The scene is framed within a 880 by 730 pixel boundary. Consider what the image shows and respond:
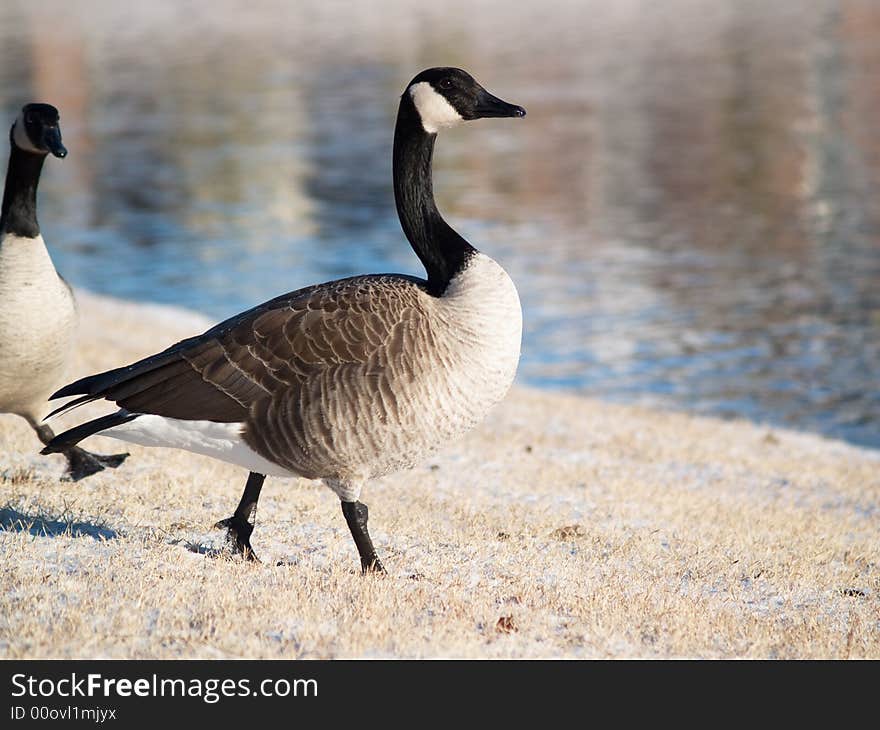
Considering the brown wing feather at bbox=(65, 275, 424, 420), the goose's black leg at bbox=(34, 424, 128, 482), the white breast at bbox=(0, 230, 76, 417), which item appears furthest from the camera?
the goose's black leg at bbox=(34, 424, 128, 482)

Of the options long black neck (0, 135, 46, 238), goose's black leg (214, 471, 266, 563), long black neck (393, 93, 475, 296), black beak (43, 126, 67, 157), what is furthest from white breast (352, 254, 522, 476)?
black beak (43, 126, 67, 157)

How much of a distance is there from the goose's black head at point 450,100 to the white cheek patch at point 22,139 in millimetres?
3466

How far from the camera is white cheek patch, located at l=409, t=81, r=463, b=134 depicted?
25.2 feet

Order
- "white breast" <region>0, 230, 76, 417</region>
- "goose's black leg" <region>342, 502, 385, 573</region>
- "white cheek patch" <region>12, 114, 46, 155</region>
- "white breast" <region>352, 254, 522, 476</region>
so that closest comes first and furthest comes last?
1. "white breast" <region>352, 254, 522, 476</region>
2. "goose's black leg" <region>342, 502, 385, 573</region>
3. "white breast" <region>0, 230, 76, 417</region>
4. "white cheek patch" <region>12, 114, 46, 155</region>

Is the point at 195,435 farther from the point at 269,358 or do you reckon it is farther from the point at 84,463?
the point at 84,463

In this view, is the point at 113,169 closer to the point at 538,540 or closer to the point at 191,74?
the point at 191,74

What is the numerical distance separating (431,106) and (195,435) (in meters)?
2.67

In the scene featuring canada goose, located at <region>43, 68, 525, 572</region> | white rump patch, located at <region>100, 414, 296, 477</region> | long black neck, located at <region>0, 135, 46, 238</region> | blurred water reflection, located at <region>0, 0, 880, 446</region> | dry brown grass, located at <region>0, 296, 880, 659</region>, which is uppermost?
long black neck, located at <region>0, 135, 46, 238</region>

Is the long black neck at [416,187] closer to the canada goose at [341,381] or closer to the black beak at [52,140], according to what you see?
the canada goose at [341,381]

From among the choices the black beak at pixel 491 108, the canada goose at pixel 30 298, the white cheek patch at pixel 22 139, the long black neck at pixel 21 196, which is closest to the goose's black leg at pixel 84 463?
the canada goose at pixel 30 298

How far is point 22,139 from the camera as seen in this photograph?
9.43 meters

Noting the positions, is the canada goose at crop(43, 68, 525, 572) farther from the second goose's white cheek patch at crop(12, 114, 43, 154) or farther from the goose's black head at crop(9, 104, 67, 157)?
the second goose's white cheek patch at crop(12, 114, 43, 154)

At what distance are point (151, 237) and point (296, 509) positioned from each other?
96.3 ft

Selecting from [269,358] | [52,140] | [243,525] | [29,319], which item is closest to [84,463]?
[29,319]
